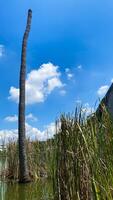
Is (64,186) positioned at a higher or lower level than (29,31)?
lower

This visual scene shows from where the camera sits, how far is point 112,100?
8234mm

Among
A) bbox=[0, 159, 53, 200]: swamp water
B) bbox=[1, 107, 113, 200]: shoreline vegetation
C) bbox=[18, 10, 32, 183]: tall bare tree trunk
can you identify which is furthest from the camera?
bbox=[18, 10, 32, 183]: tall bare tree trunk

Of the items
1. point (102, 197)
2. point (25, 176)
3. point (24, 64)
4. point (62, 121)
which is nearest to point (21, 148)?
point (25, 176)

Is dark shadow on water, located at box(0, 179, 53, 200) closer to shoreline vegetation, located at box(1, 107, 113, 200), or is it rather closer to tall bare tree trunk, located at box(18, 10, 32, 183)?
tall bare tree trunk, located at box(18, 10, 32, 183)

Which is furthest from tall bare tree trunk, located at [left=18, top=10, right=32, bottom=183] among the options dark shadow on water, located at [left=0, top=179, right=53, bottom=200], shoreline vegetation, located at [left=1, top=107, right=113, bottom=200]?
shoreline vegetation, located at [left=1, top=107, right=113, bottom=200]

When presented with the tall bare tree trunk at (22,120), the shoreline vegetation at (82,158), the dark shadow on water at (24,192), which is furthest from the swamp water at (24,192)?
the shoreline vegetation at (82,158)

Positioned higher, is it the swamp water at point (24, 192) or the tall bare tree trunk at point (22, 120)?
the tall bare tree trunk at point (22, 120)

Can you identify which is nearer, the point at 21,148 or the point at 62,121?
the point at 62,121

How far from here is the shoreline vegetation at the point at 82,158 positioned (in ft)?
11.7

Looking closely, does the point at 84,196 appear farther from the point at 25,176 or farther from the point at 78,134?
the point at 25,176

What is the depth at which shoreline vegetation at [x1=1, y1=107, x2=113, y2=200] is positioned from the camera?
11.7 ft

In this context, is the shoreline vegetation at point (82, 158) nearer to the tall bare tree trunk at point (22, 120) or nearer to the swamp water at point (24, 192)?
the swamp water at point (24, 192)

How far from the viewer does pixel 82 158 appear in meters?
4.69

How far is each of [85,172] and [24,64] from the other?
9.92 m
